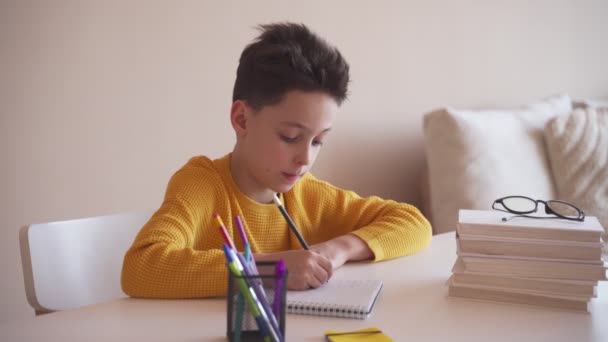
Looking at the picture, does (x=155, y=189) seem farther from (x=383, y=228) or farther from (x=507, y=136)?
(x=507, y=136)

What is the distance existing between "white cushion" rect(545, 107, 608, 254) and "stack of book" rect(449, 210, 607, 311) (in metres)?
1.29

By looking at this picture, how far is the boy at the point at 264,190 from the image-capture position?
0.95 m

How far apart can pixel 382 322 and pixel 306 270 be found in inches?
6.2

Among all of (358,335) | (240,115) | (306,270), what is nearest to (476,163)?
(240,115)

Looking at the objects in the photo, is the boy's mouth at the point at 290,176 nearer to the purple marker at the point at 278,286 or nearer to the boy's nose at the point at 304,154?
the boy's nose at the point at 304,154

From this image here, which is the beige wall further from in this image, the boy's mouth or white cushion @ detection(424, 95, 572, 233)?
the boy's mouth

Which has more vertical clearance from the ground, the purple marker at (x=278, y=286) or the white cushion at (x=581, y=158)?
the purple marker at (x=278, y=286)

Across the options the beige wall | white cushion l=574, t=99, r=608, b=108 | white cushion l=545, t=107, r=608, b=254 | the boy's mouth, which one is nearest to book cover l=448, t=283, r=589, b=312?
the boy's mouth

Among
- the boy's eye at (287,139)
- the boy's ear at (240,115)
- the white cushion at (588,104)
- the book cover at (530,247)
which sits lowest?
Result: the book cover at (530,247)

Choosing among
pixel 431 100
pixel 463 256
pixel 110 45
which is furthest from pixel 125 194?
pixel 431 100

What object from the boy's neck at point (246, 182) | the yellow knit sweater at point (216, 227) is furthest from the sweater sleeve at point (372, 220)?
the boy's neck at point (246, 182)

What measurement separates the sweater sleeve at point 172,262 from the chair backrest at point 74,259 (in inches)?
9.4

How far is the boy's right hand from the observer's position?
0.92 meters

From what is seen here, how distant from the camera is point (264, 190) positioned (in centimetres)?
124
